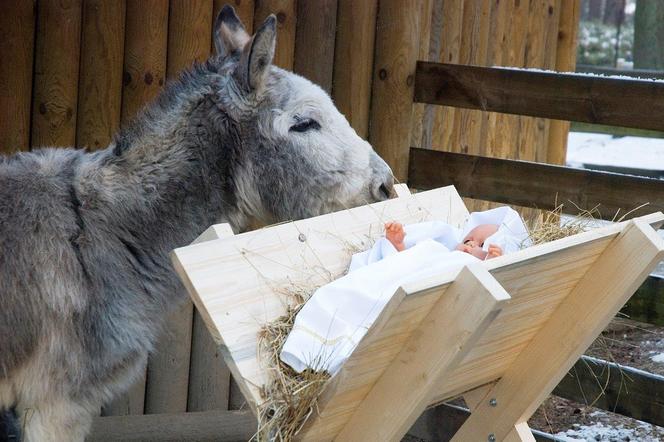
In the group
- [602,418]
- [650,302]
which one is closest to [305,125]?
[650,302]

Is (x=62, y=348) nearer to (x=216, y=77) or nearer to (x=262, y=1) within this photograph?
(x=216, y=77)

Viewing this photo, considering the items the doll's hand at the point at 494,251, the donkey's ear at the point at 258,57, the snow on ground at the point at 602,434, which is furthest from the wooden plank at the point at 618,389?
the donkey's ear at the point at 258,57

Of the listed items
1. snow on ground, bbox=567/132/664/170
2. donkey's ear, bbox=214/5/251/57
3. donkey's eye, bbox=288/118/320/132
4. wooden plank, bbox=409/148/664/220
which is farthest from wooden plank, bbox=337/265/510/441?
snow on ground, bbox=567/132/664/170

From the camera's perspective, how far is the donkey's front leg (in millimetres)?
3223

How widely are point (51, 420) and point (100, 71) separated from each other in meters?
1.94

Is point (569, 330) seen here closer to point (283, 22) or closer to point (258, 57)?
point (258, 57)

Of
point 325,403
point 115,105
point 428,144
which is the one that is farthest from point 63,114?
point 325,403

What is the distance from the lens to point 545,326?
10.3ft

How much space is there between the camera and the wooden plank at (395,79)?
506 centimetres

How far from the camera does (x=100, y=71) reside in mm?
4539

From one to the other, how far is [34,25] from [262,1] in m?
1.16

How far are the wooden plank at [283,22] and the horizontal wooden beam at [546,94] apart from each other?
72cm

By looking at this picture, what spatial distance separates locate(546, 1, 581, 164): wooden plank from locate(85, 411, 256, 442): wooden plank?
367 cm

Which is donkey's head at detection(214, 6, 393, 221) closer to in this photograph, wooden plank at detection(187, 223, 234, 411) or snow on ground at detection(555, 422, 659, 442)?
wooden plank at detection(187, 223, 234, 411)
